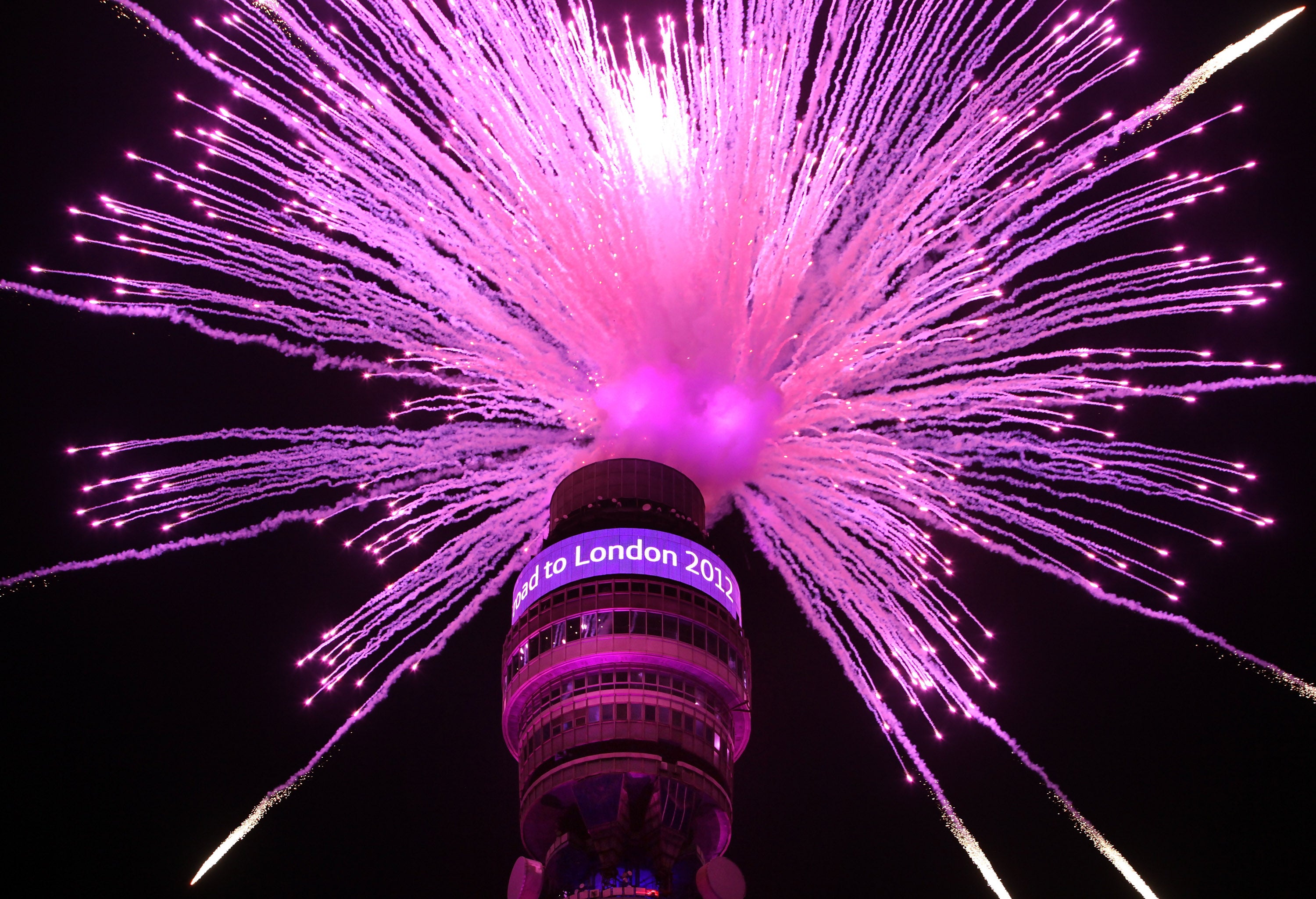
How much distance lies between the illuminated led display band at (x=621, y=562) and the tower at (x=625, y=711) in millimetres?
117

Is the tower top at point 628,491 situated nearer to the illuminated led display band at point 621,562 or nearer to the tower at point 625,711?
the tower at point 625,711

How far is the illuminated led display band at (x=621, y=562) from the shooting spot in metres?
84.8

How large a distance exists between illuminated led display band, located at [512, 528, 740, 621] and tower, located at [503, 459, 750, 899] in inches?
4.6

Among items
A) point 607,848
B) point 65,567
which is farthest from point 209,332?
point 607,848

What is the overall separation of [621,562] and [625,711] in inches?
469

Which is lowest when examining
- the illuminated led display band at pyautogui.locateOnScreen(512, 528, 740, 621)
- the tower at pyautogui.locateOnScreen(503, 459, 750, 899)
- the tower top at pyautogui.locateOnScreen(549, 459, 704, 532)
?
the tower at pyautogui.locateOnScreen(503, 459, 750, 899)

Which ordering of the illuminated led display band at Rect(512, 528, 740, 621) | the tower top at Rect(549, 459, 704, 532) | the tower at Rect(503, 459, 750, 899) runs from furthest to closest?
the tower top at Rect(549, 459, 704, 532), the illuminated led display band at Rect(512, 528, 740, 621), the tower at Rect(503, 459, 750, 899)

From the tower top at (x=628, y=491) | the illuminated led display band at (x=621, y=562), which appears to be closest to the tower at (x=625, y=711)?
the illuminated led display band at (x=621, y=562)

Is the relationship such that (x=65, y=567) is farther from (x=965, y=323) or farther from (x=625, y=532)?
(x=965, y=323)

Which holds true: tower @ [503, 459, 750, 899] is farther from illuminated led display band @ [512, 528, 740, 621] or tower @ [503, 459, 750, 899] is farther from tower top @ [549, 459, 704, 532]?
tower top @ [549, 459, 704, 532]

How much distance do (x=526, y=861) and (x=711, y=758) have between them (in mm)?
15652

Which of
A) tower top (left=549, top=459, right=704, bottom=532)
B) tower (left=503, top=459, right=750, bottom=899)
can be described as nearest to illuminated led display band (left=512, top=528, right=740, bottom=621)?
tower (left=503, top=459, right=750, bottom=899)

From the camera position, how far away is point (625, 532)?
86562 mm

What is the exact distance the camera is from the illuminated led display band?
84.8 m
